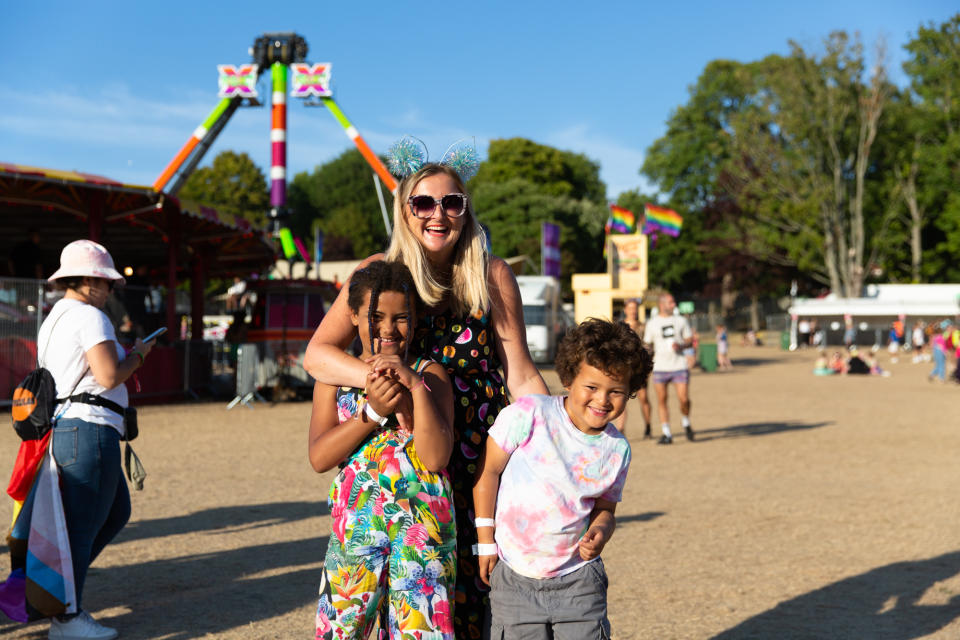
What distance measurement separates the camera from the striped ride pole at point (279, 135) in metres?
31.6

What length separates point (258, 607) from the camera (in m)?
4.88

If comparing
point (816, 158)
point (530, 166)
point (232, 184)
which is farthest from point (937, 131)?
point (232, 184)

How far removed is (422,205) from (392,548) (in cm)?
100

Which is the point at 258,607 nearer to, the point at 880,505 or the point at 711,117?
the point at 880,505

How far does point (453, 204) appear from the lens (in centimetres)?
285

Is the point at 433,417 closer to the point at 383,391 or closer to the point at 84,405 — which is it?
the point at 383,391

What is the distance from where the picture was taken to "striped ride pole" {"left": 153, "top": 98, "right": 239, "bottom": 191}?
28.7 m

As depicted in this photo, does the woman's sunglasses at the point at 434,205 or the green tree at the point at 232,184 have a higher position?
the green tree at the point at 232,184

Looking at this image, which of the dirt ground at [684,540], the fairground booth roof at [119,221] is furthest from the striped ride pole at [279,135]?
the dirt ground at [684,540]

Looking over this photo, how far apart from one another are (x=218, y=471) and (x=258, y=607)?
16.2 ft

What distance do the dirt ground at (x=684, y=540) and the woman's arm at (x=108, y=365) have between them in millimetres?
1229

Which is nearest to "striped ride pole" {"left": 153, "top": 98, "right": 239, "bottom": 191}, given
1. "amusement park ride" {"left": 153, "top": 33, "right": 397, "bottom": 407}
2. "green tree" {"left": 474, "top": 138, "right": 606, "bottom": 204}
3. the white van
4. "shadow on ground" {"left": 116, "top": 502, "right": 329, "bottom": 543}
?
"amusement park ride" {"left": 153, "top": 33, "right": 397, "bottom": 407}

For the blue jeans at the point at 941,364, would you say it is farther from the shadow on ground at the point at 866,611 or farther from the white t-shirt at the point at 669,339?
the shadow on ground at the point at 866,611

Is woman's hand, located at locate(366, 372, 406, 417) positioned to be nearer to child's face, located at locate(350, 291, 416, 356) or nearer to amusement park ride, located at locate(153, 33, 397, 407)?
child's face, located at locate(350, 291, 416, 356)
